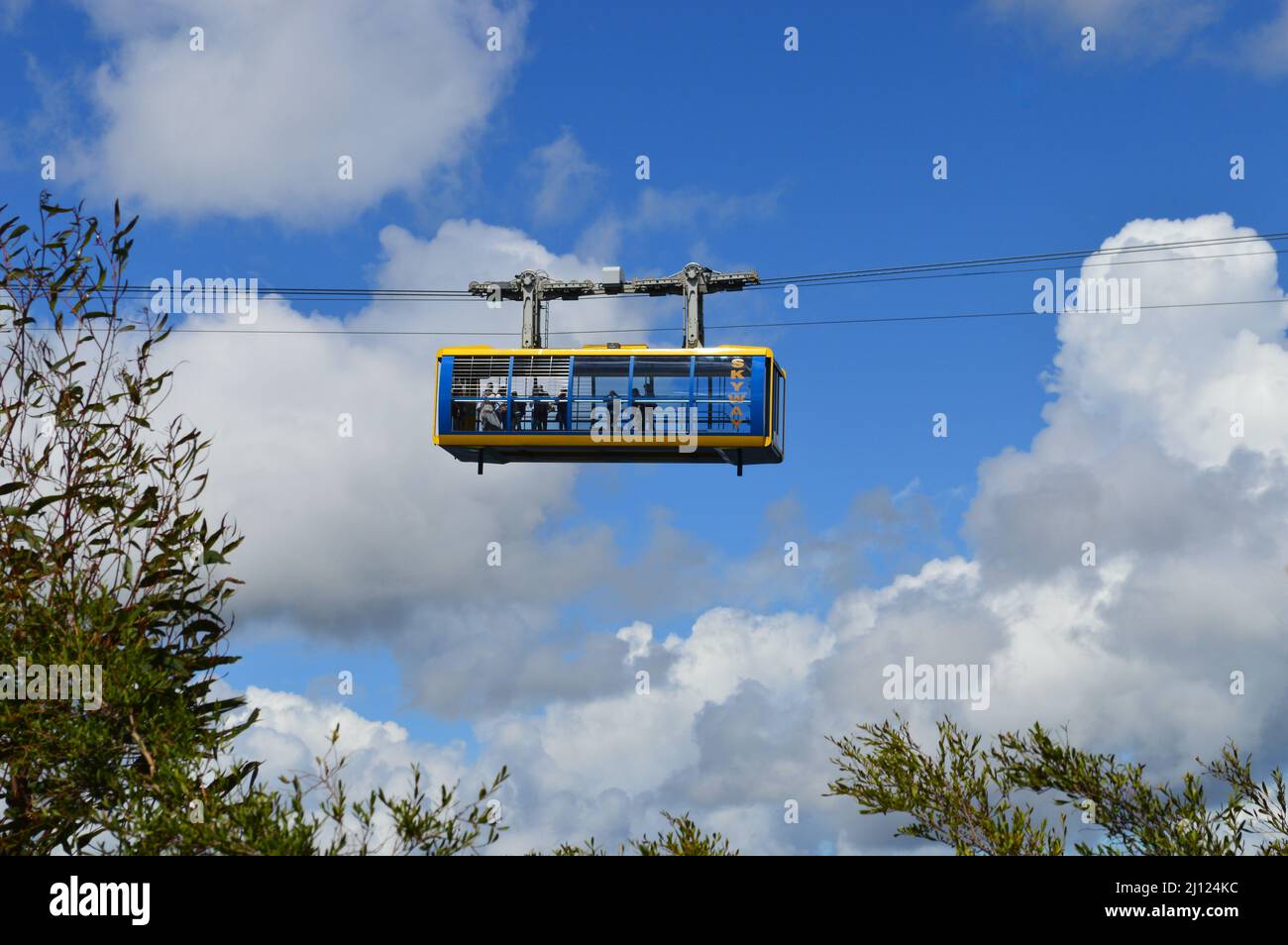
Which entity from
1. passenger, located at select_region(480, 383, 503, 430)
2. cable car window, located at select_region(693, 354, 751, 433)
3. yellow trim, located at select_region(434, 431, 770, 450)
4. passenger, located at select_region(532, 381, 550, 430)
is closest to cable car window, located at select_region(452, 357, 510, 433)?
passenger, located at select_region(480, 383, 503, 430)

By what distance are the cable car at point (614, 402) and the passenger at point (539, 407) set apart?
0.08 ft

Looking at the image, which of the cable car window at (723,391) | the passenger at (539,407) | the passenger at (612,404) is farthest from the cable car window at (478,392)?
the cable car window at (723,391)

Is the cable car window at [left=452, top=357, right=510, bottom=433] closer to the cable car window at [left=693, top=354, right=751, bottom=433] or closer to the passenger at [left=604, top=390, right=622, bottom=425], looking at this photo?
the passenger at [left=604, top=390, right=622, bottom=425]

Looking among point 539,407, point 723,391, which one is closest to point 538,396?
point 539,407

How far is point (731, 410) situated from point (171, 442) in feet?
49.6

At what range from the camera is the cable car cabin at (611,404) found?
27719 millimetres

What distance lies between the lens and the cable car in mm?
27734

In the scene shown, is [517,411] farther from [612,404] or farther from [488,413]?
[612,404]

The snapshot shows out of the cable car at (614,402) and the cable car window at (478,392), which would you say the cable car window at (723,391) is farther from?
the cable car window at (478,392)

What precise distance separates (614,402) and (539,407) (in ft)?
6.01

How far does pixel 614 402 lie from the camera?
28.1 m

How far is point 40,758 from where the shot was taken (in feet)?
43.4
